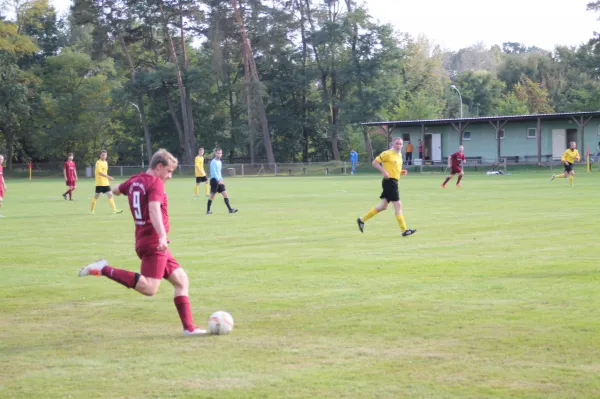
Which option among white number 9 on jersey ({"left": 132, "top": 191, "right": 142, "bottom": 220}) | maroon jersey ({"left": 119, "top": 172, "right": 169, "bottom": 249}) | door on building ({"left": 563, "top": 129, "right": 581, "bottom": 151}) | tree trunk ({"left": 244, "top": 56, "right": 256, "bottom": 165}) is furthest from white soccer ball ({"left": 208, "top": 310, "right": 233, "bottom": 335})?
tree trunk ({"left": 244, "top": 56, "right": 256, "bottom": 165})

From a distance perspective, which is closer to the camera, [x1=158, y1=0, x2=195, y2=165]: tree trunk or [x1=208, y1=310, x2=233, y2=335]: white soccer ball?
[x1=208, y1=310, x2=233, y2=335]: white soccer ball

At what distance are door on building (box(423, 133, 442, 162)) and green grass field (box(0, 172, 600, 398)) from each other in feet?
164

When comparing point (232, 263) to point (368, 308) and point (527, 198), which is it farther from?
point (527, 198)

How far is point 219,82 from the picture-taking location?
84.5m

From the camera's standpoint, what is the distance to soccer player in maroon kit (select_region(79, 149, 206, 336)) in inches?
292

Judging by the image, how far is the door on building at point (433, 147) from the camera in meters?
66.6

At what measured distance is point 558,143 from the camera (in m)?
60.0

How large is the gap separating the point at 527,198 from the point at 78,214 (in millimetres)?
14134

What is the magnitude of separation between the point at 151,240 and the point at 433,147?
6115 centimetres

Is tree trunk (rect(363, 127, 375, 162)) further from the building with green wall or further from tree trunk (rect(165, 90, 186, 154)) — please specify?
tree trunk (rect(165, 90, 186, 154))

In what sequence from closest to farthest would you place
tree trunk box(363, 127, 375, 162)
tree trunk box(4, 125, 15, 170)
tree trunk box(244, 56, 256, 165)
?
tree trunk box(244, 56, 256, 165), tree trunk box(363, 127, 375, 162), tree trunk box(4, 125, 15, 170)

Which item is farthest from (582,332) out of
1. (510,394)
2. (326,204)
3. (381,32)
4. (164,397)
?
(381,32)

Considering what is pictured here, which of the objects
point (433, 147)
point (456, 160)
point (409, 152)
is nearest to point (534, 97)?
point (433, 147)

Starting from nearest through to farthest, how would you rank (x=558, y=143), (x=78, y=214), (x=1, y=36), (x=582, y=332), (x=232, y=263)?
(x=582, y=332)
(x=232, y=263)
(x=78, y=214)
(x=558, y=143)
(x=1, y=36)
